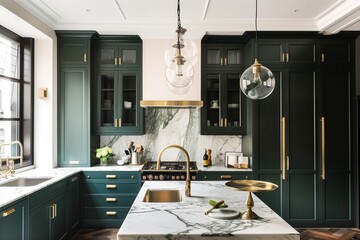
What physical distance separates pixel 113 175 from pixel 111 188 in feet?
0.60

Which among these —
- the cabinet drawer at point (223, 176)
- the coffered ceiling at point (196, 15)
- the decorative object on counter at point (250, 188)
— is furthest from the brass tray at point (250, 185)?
the coffered ceiling at point (196, 15)

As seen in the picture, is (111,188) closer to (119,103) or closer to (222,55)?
(119,103)

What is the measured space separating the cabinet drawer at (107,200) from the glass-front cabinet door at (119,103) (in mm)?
935

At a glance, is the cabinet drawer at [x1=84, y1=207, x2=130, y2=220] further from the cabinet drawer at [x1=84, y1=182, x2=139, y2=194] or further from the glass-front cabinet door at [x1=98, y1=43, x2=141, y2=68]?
the glass-front cabinet door at [x1=98, y1=43, x2=141, y2=68]

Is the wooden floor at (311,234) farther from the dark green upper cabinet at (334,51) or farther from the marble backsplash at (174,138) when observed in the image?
the dark green upper cabinet at (334,51)

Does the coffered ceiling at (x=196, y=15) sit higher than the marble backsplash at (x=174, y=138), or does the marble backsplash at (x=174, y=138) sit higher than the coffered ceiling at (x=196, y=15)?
the coffered ceiling at (x=196, y=15)

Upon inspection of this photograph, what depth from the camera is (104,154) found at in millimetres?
4164

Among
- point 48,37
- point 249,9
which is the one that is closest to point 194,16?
point 249,9

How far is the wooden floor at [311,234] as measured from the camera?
144 inches

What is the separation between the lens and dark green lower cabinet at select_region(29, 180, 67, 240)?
270 centimetres

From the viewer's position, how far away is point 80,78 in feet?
13.4

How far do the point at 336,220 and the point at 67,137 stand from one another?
4.00 metres

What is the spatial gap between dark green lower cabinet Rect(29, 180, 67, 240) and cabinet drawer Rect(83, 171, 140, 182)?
1.62ft

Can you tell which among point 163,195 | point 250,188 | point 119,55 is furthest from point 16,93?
point 250,188
